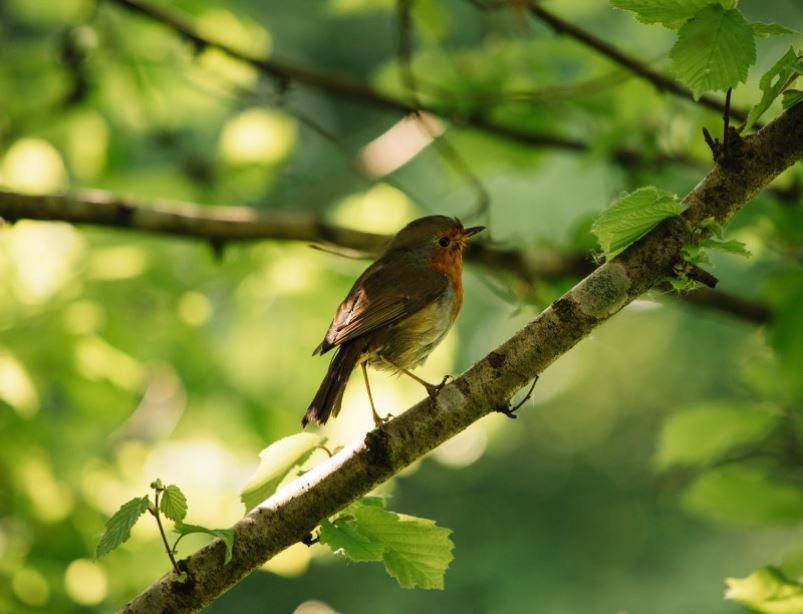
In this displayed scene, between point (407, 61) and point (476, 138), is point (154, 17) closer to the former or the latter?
point (407, 61)

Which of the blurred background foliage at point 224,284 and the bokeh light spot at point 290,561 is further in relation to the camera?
the blurred background foliage at point 224,284

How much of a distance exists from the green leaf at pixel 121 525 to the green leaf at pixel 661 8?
4.78 feet

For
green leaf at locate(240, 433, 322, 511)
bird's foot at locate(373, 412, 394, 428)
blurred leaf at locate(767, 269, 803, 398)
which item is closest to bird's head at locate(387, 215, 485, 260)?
bird's foot at locate(373, 412, 394, 428)

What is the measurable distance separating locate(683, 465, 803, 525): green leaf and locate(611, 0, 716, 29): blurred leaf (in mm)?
1840

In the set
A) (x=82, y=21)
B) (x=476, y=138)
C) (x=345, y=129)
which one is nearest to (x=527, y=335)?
(x=476, y=138)

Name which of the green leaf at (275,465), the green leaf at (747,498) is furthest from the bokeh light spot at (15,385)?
the green leaf at (747,498)

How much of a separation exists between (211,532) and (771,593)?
1.45 m

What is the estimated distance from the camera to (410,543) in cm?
210

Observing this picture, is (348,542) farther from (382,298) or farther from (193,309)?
(193,309)

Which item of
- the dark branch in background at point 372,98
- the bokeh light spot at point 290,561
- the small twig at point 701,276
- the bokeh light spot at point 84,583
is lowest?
the small twig at point 701,276

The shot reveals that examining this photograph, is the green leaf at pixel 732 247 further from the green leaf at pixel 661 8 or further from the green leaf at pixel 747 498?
the green leaf at pixel 747 498

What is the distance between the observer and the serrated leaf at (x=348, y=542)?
1935mm

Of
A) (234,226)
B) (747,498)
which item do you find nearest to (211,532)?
(747,498)

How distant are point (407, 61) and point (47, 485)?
2.45 m
